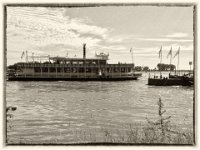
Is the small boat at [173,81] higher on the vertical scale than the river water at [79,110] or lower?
higher

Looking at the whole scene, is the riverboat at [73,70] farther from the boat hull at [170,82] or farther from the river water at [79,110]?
the boat hull at [170,82]

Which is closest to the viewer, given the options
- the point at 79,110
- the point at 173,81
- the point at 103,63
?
the point at 79,110

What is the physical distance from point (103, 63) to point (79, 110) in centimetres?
57

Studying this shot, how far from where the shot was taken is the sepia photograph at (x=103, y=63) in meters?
3.39

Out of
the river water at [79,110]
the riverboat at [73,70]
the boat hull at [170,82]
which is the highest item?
the riverboat at [73,70]

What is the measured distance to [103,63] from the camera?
12.2ft

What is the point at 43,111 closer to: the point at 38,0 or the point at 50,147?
the point at 50,147

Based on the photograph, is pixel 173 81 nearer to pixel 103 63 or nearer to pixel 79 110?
pixel 103 63

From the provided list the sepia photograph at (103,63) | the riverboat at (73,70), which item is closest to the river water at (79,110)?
the sepia photograph at (103,63)

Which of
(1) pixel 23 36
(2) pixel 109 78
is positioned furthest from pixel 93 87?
(1) pixel 23 36

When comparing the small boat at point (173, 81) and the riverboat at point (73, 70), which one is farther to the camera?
the riverboat at point (73, 70)

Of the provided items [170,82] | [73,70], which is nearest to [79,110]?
[73,70]

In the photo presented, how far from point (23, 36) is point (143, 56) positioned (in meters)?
1.25

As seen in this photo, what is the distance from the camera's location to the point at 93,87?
12.8 feet
